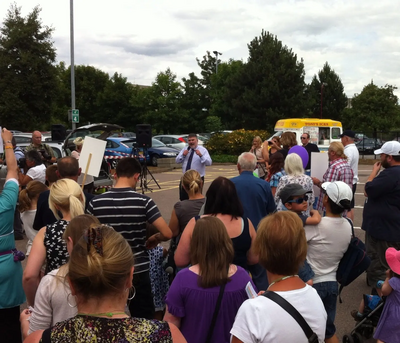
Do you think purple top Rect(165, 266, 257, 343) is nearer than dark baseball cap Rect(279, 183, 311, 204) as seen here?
Yes

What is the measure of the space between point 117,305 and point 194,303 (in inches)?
38.7

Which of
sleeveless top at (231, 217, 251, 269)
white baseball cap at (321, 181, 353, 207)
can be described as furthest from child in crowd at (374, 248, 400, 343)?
sleeveless top at (231, 217, 251, 269)

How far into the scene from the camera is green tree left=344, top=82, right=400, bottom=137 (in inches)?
1857

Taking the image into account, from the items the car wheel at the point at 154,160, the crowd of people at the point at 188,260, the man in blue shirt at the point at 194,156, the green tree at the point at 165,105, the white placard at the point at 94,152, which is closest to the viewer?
the crowd of people at the point at 188,260

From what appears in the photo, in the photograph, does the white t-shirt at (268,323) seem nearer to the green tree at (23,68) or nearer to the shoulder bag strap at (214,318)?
the shoulder bag strap at (214,318)

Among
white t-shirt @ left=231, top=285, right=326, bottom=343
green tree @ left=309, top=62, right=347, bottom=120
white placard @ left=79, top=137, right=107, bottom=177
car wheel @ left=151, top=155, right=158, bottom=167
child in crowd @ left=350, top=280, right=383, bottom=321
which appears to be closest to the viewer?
white t-shirt @ left=231, top=285, right=326, bottom=343

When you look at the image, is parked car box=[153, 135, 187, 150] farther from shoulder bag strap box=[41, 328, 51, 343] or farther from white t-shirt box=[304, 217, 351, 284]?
shoulder bag strap box=[41, 328, 51, 343]

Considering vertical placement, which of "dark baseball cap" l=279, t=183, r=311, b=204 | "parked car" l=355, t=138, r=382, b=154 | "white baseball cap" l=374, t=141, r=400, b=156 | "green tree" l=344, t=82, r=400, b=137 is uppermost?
"green tree" l=344, t=82, r=400, b=137

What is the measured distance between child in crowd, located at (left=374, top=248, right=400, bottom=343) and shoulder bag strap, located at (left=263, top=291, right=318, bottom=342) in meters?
1.62

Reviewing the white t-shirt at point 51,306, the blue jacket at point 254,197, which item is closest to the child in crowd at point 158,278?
the blue jacket at point 254,197

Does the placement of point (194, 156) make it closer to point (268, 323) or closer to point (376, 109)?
point (268, 323)

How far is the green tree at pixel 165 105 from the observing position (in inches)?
1821

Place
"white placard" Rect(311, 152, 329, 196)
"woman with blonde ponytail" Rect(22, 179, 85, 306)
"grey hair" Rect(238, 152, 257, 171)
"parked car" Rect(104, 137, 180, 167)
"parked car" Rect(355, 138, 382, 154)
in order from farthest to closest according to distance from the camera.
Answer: "parked car" Rect(355, 138, 382, 154) → "parked car" Rect(104, 137, 180, 167) → "white placard" Rect(311, 152, 329, 196) → "grey hair" Rect(238, 152, 257, 171) → "woman with blonde ponytail" Rect(22, 179, 85, 306)

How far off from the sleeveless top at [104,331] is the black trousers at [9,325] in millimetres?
2093
